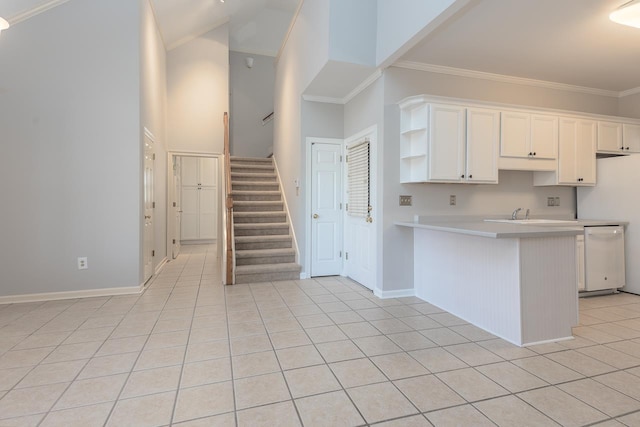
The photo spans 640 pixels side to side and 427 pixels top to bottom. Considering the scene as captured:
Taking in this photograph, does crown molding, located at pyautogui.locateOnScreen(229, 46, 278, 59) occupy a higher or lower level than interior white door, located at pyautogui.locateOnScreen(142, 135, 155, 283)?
higher

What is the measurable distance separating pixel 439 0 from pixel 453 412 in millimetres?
2922

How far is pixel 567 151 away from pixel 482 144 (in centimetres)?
131

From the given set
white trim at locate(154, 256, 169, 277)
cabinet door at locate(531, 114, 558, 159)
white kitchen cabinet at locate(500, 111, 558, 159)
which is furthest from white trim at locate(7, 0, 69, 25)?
cabinet door at locate(531, 114, 558, 159)

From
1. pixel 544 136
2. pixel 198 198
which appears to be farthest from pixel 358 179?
pixel 198 198

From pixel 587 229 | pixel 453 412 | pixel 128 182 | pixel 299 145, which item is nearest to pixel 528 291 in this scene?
pixel 453 412

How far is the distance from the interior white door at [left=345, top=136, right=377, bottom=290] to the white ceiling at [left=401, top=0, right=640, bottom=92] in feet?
4.01

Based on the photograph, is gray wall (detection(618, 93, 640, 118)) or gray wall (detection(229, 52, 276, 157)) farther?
gray wall (detection(229, 52, 276, 157))

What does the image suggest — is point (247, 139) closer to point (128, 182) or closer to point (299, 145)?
point (299, 145)

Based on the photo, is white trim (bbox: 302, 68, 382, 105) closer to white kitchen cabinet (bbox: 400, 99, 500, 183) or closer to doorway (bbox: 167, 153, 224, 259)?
white kitchen cabinet (bbox: 400, 99, 500, 183)

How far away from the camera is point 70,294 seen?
3.77 metres

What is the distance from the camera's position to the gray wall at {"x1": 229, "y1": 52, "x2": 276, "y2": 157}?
8039mm

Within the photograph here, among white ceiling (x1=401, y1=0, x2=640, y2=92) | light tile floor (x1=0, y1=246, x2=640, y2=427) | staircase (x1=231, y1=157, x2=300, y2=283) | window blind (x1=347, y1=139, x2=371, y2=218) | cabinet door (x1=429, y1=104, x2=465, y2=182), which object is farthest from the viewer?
staircase (x1=231, y1=157, x2=300, y2=283)

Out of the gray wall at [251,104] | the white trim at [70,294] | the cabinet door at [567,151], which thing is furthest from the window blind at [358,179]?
the gray wall at [251,104]

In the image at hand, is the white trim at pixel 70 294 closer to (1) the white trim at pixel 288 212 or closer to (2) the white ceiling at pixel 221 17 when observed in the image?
(1) the white trim at pixel 288 212
